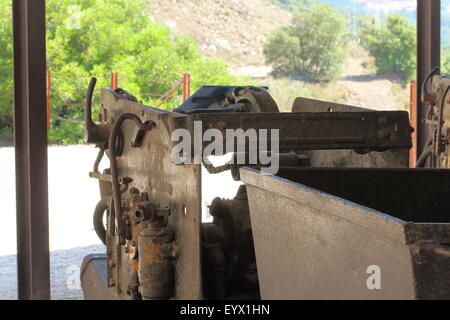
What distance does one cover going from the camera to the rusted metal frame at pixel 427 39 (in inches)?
211

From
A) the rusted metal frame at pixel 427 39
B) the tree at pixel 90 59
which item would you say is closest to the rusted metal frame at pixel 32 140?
the rusted metal frame at pixel 427 39

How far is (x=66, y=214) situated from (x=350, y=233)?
808cm

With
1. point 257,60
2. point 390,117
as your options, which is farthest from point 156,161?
point 257,60

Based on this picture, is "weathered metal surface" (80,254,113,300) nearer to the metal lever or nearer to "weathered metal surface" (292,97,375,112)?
the metal lever

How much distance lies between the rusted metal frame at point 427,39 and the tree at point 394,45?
62.2 feet

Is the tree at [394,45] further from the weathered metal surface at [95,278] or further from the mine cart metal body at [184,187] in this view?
the mine cart metal body at [184,187]

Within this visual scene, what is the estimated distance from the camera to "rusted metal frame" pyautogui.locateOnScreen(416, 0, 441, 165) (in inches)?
211

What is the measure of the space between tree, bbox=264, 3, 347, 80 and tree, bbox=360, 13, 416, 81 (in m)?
0.97

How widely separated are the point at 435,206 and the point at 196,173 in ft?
2.32

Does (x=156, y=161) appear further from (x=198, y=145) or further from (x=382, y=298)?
(x=382, y=298)

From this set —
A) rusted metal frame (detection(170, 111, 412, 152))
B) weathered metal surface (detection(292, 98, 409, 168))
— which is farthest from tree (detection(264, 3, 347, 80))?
rusted metal frame (detection(170, 111, 412, 152))

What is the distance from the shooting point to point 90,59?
1576 cm

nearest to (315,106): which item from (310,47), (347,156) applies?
(347,156)
